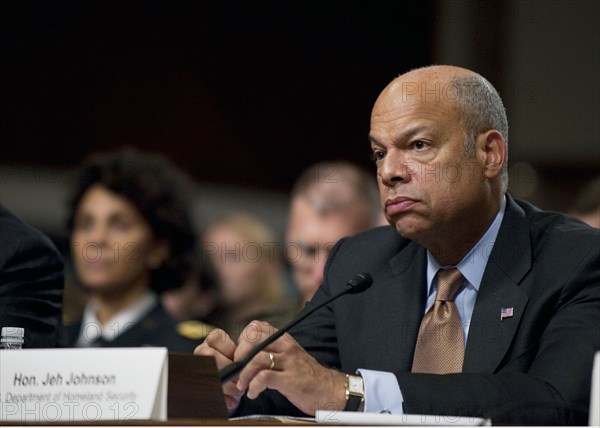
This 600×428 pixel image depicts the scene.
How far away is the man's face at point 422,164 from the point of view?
265 cm

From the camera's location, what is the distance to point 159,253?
15.7ft

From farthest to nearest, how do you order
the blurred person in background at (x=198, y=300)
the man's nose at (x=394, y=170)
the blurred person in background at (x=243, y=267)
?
1. the blurred person in background at (x=243, y=267)
2. the blurred person in background at (x=198, y=300)
3. the man's nose at (x=394, y=170)

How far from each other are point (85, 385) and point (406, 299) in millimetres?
1000

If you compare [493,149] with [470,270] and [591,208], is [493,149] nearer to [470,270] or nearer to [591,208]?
[470,270]

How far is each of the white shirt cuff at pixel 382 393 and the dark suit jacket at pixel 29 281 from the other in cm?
127

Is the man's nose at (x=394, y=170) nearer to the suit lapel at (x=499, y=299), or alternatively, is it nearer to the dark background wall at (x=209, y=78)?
the suit lapel at (x=499, y=299)

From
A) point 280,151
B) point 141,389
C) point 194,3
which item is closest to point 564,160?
point 280,151

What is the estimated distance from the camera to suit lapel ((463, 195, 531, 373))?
8.25 feet

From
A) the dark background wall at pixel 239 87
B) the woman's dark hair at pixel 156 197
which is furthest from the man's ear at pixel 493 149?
the dark background wall at pixel 239 87

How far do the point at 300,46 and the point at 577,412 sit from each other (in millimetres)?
5625

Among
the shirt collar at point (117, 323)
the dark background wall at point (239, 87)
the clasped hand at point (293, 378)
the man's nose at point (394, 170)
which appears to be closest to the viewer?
the clasped hand at point (293, 378)

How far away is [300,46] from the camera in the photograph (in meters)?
7.59

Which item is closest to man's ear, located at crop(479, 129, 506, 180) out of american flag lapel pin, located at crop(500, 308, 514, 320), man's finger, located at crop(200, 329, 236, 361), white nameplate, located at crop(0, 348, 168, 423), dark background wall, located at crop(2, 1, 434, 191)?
american flag lapel pin, located at crop(500, 308, 514, 320)

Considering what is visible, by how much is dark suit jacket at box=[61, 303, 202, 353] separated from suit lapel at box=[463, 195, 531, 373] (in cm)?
197
